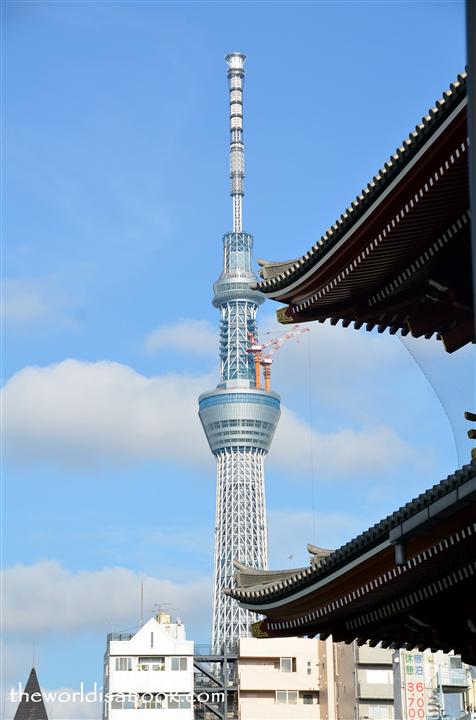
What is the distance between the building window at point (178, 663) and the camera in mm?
100688

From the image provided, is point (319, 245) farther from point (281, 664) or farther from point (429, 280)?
point (281, 664)

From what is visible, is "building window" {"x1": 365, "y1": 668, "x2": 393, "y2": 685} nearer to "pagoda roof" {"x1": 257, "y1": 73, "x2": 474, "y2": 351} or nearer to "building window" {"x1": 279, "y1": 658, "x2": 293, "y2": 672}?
"building window" {"x1": 279, "y1": 658, "x2": 293, "y2": 672}

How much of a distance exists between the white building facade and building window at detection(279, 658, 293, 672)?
9176mm

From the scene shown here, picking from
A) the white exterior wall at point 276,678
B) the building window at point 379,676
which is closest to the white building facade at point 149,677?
the white exterior wall at point 276,678

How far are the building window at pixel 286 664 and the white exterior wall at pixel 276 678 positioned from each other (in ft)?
0.39

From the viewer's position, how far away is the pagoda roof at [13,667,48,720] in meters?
122

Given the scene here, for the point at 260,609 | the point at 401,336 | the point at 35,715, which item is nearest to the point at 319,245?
the point at 401,336

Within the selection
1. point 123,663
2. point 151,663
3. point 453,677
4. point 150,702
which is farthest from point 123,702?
point 453,677

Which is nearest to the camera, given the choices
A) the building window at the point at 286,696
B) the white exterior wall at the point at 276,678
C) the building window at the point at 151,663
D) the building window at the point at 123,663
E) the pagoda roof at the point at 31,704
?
the white exterior wall at the point at 276,678

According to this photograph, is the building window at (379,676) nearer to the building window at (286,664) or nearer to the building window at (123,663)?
the building window at (286,664)

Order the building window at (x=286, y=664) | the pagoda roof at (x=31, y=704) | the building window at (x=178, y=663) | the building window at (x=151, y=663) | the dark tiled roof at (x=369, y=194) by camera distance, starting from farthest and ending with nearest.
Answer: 1. the pagoda roof at (x=31, y=704)
2. the building window at (x=178, y=663)
3. the building window at (x=151, y=663)
4. the building window at (x=286, y=664)
5. the dark tiled roof at (x=369, y=194)

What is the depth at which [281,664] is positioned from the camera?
95.4m

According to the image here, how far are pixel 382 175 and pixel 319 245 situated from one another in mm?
2872

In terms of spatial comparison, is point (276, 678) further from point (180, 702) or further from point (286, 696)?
point (180, 702)
